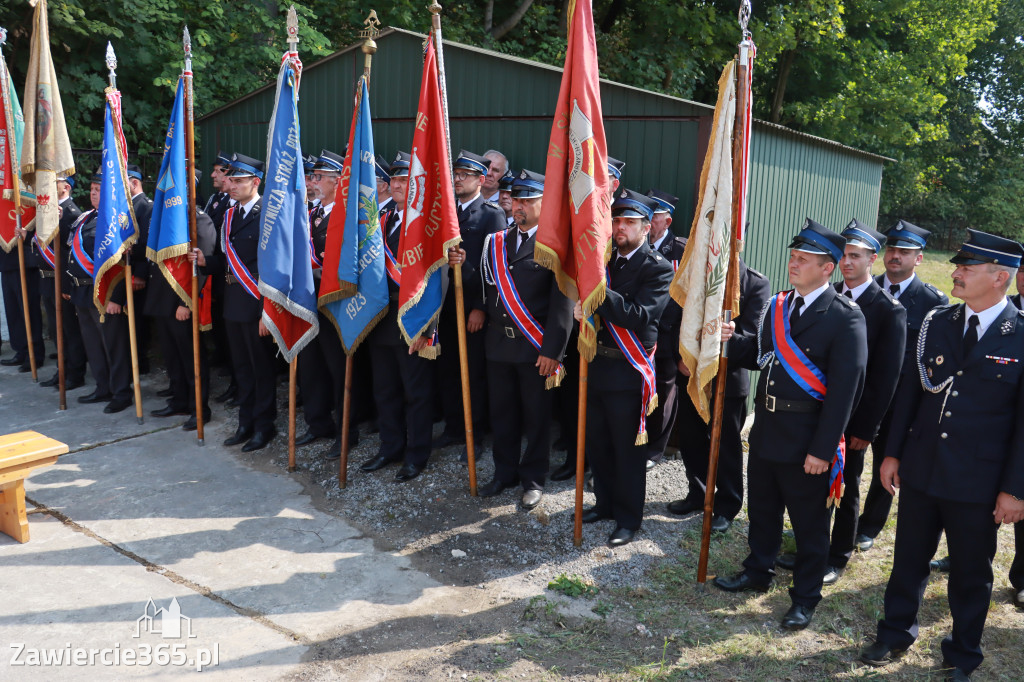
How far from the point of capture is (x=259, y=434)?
6395mm

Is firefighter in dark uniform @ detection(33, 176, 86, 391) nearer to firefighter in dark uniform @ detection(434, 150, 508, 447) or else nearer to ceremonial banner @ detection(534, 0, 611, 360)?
firefighter in dark uniform @ detection(434, 150, 508, 447)

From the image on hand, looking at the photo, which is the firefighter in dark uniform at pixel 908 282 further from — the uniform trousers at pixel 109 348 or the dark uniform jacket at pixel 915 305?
the uniform trousers at pixel 109 348

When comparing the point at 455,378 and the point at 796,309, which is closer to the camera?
the point at 796,309

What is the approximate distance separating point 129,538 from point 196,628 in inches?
46.9

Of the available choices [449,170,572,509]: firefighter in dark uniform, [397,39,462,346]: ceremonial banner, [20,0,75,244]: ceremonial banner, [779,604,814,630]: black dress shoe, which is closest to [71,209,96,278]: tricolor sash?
[20,0,75,244]: ceremonial banner

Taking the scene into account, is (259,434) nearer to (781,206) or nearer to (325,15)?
(781,206)

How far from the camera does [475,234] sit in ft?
19.1

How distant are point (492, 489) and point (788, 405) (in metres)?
2.19

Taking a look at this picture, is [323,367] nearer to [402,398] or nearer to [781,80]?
[402,398]

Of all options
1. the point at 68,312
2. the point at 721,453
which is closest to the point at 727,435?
the point at 721,453

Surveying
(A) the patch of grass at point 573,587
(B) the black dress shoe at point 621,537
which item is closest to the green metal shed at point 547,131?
(B) the black dress shoe at point 621,537

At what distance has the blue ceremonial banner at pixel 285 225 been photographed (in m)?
5.70

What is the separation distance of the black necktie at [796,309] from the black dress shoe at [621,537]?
1.63m

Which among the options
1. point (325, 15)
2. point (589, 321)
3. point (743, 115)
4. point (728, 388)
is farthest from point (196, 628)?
point (325, 15)
